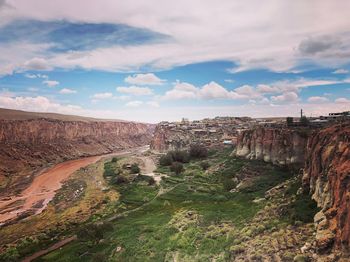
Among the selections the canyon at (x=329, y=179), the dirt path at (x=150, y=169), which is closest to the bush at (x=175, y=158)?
the dirt path at (x=150, y=169)

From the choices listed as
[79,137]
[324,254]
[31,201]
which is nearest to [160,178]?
[31,201]

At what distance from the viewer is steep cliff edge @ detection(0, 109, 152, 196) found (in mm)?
93931

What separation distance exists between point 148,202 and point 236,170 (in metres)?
18.5

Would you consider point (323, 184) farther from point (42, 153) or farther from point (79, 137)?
point (79, 137)

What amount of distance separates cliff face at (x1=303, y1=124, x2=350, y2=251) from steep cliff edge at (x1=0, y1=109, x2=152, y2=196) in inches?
2466

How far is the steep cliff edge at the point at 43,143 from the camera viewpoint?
93.9m

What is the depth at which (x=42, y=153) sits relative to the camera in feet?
377

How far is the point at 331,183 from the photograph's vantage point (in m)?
30.0

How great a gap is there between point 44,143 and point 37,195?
186 ft

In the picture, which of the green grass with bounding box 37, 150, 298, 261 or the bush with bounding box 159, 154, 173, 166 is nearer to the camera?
the green grass with bounding box 37, 150, 298, 261

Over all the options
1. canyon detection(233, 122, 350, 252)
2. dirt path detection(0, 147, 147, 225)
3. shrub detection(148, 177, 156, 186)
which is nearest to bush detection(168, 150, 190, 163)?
shrub detection(148, 177, 156, 186)

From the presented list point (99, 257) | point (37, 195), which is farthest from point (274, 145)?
point (37, 195)

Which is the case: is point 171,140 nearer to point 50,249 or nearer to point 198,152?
point 198,152

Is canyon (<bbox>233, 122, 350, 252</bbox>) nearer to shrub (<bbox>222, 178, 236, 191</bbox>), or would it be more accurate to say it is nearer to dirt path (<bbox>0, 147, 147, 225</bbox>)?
shrub (<bbox>222, 178, 236, 191</bbox>)
